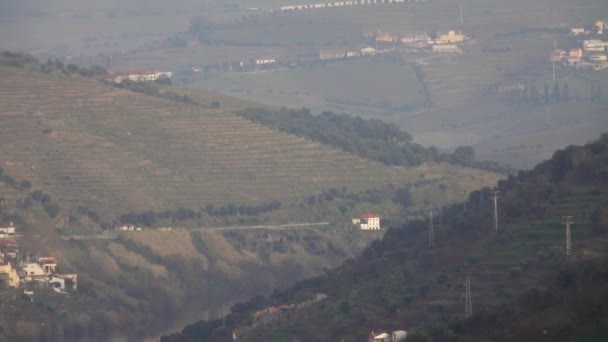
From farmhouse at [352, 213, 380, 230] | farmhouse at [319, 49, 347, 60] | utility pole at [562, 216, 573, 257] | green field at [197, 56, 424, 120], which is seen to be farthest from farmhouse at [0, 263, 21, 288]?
Answer: farmhouse at [319, 49, 347, 60]

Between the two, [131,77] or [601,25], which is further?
[601,25]

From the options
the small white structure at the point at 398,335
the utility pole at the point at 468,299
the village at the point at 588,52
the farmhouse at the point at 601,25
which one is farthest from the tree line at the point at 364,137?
the small white structure at the point at 398,335

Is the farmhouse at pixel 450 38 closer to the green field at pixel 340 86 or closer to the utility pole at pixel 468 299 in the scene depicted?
the green field at pixel 340 86

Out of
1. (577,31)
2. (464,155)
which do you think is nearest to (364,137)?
(464,155)

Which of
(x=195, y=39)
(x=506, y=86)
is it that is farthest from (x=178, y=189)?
(x=195, y=39)

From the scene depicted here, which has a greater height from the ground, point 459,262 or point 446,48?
point 459,262

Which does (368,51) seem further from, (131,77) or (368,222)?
(368,222)

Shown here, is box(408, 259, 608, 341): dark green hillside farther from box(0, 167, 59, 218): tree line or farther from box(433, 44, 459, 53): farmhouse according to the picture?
box(433, 44, 459, 53): farmhouse
